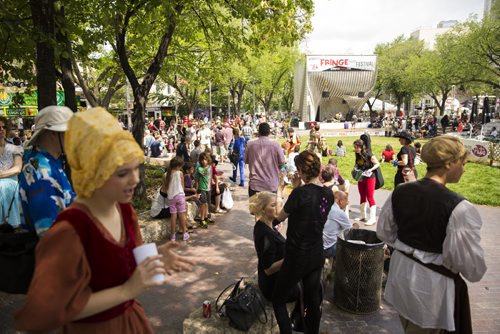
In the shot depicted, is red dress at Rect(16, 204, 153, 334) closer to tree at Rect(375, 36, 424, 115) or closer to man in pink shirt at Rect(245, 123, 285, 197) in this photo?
man in pink shirt at Rect(245, 123, 285, 197)

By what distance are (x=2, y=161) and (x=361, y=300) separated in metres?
5.20

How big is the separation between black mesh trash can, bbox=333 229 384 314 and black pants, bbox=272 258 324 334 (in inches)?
38.8

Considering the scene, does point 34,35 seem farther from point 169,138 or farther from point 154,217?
point 169,138

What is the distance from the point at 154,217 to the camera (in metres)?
6.79

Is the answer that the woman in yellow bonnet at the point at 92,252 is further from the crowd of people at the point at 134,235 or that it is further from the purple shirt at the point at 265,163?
the purple shirt at the point at 265,163

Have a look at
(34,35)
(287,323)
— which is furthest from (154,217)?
(287,323)

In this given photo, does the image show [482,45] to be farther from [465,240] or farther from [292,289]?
[465,240]

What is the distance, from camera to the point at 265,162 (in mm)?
5914

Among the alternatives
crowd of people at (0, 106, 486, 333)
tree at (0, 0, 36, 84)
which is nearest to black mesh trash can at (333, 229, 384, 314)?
crowd of people at (0, 106, 486, 333)

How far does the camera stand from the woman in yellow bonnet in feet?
4.16

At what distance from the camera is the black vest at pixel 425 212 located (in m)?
2.33

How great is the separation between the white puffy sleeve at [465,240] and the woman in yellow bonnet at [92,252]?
1.90 metres

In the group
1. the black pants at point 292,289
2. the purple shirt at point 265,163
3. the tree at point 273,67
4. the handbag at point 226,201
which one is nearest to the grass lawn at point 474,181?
the handbag at point 226,201

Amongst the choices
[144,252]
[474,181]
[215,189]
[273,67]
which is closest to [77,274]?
[144,252]
